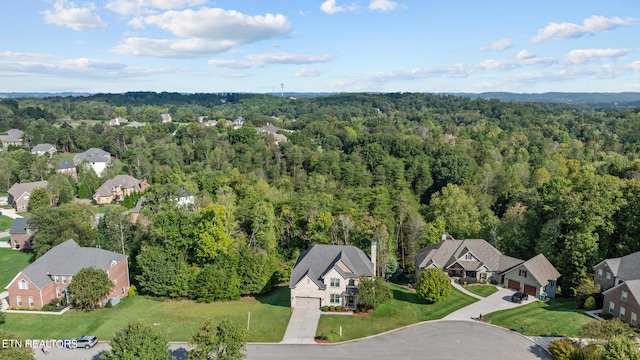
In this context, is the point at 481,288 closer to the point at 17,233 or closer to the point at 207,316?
the point at 207,316

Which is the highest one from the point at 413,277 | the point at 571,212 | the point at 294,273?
the point at 571,212

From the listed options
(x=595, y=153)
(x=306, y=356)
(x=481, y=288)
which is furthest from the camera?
(x=595, y=153)

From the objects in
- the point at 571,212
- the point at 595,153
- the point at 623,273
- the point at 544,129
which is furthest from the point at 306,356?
the point at 544,129

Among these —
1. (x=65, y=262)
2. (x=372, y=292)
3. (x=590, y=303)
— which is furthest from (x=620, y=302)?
(x=65, y=262)

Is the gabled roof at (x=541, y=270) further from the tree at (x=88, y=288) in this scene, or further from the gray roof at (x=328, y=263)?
the tree at (x=88, y=288)

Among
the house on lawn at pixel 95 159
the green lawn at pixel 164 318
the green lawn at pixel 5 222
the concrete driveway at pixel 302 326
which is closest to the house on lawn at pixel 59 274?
the green lawn at pixel 164 318

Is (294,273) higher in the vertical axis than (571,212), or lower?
lower

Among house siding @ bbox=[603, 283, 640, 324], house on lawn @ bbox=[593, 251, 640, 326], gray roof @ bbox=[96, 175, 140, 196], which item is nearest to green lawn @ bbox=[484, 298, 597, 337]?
house siding @ bbox=[603, 283, 640, 324]
